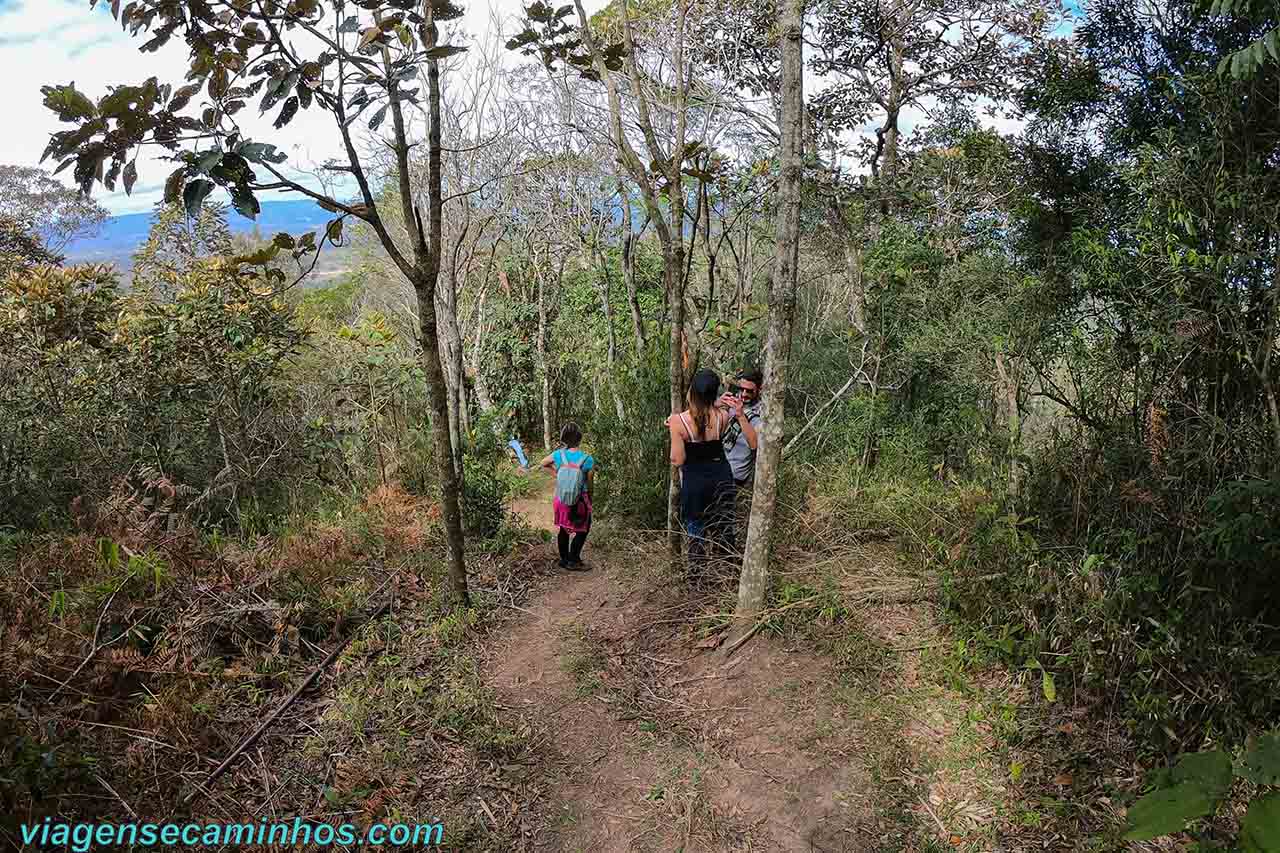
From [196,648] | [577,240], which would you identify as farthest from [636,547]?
[577,240]

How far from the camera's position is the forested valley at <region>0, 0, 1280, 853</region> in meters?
2.96

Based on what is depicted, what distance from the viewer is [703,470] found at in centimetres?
485

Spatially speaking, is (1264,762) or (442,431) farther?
(442,431)

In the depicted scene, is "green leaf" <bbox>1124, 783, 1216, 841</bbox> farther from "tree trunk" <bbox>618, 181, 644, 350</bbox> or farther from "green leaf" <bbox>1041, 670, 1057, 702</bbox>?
"tree trunk" <bbox>618, 181, 644, 350</bbox>

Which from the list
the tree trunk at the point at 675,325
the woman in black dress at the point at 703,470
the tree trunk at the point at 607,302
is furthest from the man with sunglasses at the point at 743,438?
the tree trunk at the point at 607,302

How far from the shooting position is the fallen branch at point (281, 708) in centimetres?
319

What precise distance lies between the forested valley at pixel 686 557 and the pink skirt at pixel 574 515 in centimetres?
45

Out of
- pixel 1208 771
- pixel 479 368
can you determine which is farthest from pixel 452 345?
pixel 1208 771

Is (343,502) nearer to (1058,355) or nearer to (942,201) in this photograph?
(1058,355)

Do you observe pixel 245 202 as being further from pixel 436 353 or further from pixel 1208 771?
pixel 1208 771

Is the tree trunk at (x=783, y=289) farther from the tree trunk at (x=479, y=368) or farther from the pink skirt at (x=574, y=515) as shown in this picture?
the tree trunk at (x=479, y=368)

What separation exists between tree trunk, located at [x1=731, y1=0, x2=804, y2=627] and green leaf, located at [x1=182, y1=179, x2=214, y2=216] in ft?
8.90

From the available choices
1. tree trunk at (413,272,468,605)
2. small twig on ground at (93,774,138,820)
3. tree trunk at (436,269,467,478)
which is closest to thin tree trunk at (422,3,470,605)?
tree trunk at (413,272,468,605)

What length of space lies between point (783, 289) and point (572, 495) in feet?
9.41
